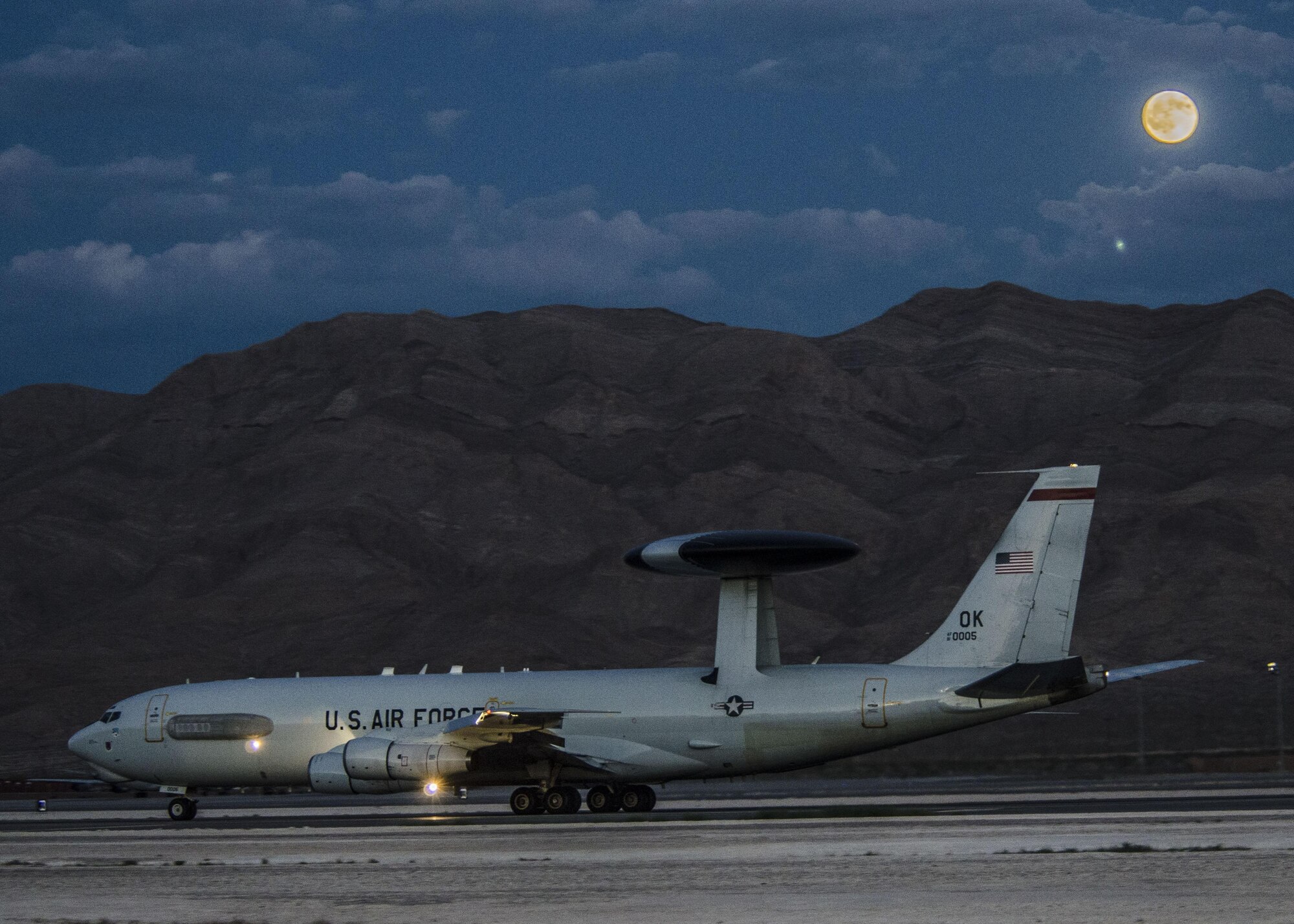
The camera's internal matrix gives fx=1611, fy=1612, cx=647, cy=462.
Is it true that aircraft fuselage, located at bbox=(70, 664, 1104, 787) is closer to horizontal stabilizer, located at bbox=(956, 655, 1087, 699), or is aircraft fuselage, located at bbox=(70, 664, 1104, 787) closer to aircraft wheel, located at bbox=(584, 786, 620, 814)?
horizontal stabilizer, located at bbox=(956, 655, 1087, 699)

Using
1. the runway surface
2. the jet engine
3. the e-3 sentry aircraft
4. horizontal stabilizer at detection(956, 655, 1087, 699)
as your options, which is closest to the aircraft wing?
the e-3 sentry aircraft

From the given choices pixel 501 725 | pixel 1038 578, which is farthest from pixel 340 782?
pixel 1038 578

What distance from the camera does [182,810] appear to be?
4334 cm

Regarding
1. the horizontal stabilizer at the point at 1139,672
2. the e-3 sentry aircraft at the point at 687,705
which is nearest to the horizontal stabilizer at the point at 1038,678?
the e-3 sentry aircraft at the point at 687,705

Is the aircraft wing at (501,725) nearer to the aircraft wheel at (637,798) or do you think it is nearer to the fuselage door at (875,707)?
the aircraft wheel at (637,798)

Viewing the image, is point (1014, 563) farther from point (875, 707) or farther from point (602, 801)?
point (602, 801)

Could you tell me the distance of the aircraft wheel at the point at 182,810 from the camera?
142 feet

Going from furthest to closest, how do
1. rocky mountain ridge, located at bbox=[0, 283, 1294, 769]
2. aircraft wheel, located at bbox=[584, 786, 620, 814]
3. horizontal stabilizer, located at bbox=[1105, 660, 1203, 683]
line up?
rocky mountain ridge, located at bbox=[0, 283, 1294, 769], aircraft wheel, located at bbox=[584, 786, 620, 814], horizontal stabilizer, located at bbox=[1105, 660, 1203, 683]

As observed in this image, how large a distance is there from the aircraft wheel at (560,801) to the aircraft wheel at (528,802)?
162 millimetres

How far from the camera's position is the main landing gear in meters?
40.4

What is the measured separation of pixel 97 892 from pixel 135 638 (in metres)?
102

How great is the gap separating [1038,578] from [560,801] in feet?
42.5

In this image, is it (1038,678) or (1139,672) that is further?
(1139,672)

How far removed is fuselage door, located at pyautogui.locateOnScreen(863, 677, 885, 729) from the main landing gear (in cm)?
632
